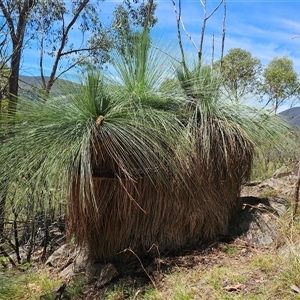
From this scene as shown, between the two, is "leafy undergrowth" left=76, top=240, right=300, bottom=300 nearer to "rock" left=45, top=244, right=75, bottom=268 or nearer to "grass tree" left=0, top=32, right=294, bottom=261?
"grass tree" left=0, top=32, right=294, bottom=261

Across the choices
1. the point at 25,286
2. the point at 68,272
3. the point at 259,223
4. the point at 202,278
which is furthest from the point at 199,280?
the point at 25,286

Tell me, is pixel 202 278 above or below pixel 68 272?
above

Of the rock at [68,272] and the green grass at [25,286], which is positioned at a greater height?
the rock at [68,272]

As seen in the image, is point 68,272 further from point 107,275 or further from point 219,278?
point 219,278

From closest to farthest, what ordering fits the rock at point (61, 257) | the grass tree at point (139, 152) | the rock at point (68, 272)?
the grass tree at point (139, 152) → the rock at point (68, 272) → the rock at point (61, 257)

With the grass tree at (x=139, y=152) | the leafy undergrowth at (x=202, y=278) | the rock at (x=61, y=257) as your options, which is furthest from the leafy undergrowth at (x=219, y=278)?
the rock at (x=61, y=257)

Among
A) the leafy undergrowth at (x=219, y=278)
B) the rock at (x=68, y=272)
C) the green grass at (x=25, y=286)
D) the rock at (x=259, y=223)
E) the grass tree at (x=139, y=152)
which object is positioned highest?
the grass tree at (x=139, y=152)

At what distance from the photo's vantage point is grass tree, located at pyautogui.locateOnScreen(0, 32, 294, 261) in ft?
6.24

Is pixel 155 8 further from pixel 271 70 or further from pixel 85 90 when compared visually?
pixel 85 90

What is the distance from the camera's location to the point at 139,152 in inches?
75.8

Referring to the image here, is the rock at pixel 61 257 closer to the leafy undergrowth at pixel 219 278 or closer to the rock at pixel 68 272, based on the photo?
the rock at pixel 68 272

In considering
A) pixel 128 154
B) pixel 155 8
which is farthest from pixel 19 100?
pixel 155 8

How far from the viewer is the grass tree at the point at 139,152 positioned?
A: 1.90 meters

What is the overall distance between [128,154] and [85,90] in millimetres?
398
